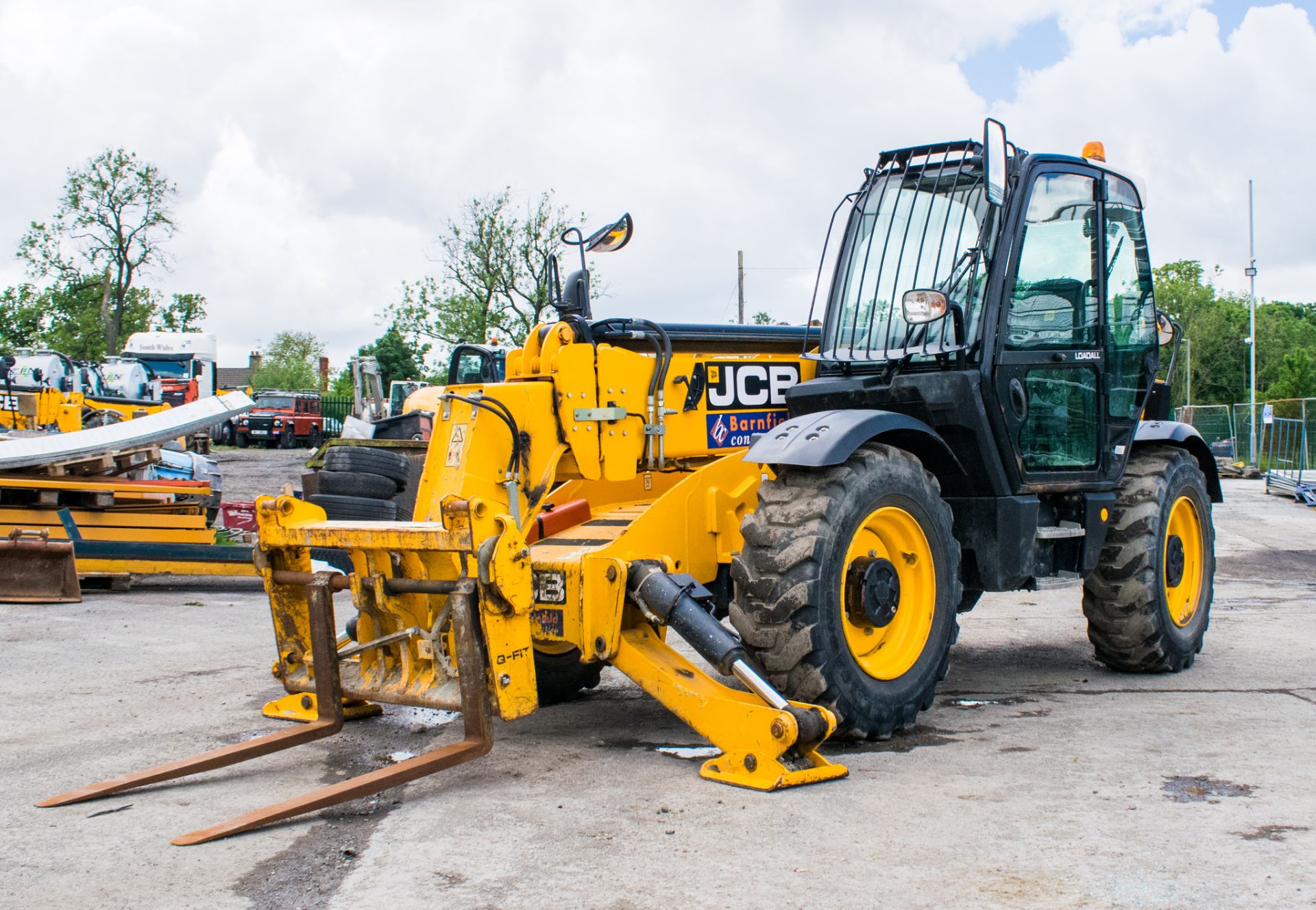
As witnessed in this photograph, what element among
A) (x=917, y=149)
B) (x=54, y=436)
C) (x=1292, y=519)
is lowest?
(x=1292, y=519)

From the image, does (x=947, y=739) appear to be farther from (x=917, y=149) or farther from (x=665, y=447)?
(x=917, y=149)

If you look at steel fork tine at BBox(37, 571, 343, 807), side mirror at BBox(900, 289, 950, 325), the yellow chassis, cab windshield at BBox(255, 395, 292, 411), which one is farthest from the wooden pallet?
cab windshield at BBox(255, 395, 292, 411)

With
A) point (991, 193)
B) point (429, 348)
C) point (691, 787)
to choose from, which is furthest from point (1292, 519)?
point (429, 348)

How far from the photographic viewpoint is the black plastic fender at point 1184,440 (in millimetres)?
7039

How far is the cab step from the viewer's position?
602 centimetres

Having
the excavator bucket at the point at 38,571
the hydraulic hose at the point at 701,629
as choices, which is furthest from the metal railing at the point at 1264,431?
the hydraulic hose at the point at 701,629

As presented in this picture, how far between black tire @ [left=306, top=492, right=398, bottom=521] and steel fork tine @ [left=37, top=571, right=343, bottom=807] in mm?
5295

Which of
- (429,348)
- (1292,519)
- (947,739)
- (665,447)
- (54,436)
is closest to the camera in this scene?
(947,739)

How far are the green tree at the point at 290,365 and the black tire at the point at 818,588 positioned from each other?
7322cm

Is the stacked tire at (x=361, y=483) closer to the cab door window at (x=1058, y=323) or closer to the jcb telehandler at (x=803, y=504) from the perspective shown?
the jcb telehandler at (x=803, y=504)

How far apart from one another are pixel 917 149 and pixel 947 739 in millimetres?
3053

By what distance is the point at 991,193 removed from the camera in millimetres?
5656

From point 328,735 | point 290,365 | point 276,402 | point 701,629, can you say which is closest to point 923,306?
point 701,629

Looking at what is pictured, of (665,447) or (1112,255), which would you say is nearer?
(665,447)
